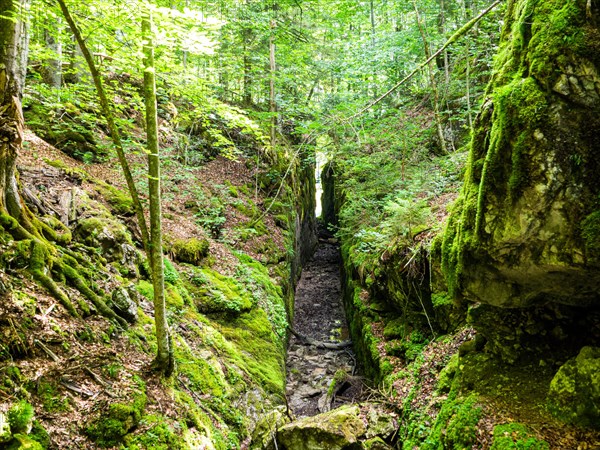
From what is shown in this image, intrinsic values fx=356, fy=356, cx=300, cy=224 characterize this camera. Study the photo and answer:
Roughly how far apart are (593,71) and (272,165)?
15.3m

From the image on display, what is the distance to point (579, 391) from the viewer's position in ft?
12.8

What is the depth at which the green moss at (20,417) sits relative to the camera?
323 cm

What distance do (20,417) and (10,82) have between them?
13.3 feet

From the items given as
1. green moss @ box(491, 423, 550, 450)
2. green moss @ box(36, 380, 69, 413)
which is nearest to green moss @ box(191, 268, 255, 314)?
green moss @ box(36, 380, 69, 413)

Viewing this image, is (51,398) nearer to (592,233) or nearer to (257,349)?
(257,349)

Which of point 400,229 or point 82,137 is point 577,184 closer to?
point 400,229

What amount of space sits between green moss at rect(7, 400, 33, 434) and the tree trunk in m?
2.75

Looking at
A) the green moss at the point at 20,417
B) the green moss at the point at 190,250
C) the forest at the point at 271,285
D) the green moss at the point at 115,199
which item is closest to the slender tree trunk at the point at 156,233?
the forest at the point at 271,285

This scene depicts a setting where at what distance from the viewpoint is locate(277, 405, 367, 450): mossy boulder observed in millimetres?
6016

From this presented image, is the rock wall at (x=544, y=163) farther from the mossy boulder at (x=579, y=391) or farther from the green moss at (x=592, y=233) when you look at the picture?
the mossy boulder at (x=579, y=391)

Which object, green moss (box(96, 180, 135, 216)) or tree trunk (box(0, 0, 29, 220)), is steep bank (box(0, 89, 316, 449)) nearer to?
green moss (box(96, 180, 135, 216))

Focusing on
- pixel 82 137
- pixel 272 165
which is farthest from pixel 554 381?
pixel 272 165

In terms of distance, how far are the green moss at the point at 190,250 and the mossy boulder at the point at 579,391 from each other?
8396 millimetres

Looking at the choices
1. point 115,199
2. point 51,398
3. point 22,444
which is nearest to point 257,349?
point 115,199
